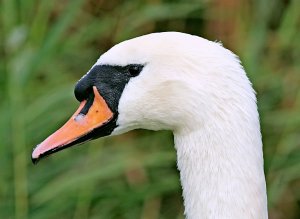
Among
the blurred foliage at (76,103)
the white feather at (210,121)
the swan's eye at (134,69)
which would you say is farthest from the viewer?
the blurred foliage at (76,103)

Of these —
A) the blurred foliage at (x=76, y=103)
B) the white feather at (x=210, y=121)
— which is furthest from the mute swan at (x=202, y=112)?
the blurred foliage at (x=76, y=103)

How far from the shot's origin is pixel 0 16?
3.71 metres

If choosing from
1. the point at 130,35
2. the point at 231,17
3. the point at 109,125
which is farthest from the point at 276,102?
the point at 109,125

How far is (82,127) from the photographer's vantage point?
226cm

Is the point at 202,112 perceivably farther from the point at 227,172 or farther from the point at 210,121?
the point at 227,172

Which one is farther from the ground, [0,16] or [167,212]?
[0,16]

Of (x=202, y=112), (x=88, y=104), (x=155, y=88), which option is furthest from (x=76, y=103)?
(x=202, y=112)

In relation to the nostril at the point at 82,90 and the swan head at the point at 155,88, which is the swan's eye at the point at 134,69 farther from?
the nostril at the point at 82,90

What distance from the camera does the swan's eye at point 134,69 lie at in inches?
86.4

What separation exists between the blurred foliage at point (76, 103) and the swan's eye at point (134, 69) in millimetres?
1033

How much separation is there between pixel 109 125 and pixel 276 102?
1.42 m

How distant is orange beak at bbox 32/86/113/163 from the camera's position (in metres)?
2.24

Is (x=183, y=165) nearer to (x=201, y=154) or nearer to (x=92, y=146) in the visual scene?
(x=201, y=154)

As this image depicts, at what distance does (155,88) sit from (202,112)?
14cm
